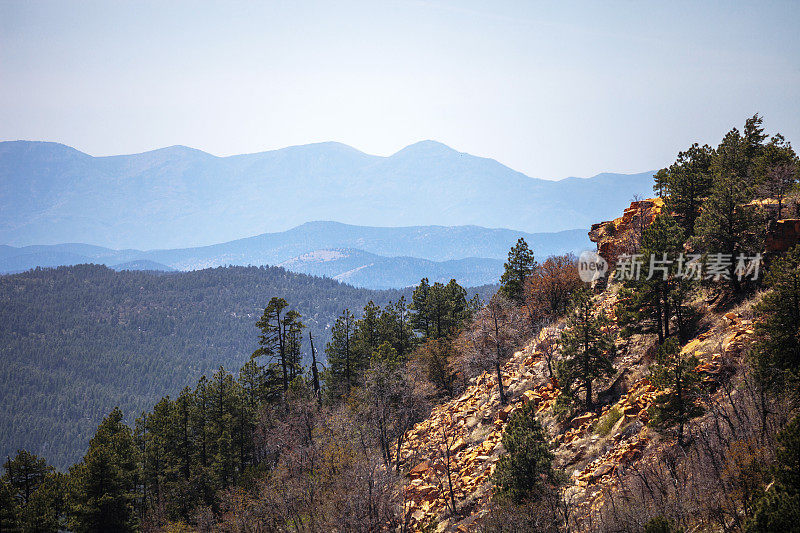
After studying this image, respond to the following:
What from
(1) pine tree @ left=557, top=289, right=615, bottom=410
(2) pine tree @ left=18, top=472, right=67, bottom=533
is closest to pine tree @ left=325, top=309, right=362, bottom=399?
(2) pine tree @ left=18, top=472, right=67, bottom=533

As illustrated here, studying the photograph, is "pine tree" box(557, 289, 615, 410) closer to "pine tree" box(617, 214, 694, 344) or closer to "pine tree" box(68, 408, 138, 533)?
"pine tree" box(617, 214, 694, 344)

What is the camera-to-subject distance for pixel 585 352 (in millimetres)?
29172

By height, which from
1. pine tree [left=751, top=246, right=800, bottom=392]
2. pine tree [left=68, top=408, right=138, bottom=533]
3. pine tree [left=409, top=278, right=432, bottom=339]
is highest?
pine tree [left=751, top=246, right=800, bottom=392]

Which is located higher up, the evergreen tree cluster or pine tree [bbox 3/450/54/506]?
the evergreen tree cluster

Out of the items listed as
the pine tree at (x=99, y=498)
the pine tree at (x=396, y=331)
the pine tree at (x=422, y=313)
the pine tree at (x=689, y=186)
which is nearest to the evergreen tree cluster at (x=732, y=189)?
the pine tree at (x=689, y=186)

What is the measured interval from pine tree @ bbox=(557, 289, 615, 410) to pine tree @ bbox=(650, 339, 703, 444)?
743cm

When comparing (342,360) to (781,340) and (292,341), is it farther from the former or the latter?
(781,340)

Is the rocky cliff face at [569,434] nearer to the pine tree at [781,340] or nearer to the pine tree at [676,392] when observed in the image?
the pine tree at [676,392]

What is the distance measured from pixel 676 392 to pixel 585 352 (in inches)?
323

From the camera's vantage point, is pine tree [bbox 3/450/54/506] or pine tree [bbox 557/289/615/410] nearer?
pine tree [bbox 557/289/615/410]

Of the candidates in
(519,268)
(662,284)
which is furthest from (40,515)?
(519,268)

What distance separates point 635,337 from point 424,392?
19237 mm

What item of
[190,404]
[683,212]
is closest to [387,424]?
[190,404]

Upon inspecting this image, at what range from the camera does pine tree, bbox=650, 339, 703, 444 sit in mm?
20406
